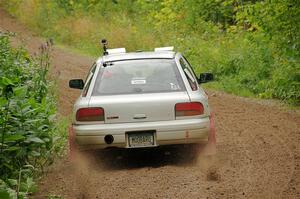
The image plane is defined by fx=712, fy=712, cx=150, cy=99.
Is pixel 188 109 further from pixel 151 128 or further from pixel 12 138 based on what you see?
pixel 12 138

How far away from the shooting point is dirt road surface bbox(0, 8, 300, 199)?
7.39m

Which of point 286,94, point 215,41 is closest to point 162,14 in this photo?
point 215,41

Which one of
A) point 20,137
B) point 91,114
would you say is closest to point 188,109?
point 91,114

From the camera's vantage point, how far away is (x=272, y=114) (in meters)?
13.5

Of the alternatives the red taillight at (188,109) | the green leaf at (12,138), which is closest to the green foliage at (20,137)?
Result: the green leaf at (12,138)

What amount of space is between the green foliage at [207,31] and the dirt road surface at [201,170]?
9.58 ft

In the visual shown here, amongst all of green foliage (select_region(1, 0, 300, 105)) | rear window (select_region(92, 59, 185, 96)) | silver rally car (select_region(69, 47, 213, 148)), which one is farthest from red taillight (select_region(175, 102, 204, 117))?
green foliage (select_region(1, 0, 300, 105))

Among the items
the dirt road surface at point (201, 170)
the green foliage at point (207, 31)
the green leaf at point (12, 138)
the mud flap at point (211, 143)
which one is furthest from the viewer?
the green foliage at point (207, 31)

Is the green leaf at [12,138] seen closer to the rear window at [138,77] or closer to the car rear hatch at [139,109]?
the car rear hatch at [139,109]

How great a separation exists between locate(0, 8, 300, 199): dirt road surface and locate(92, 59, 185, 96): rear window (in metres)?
0.88

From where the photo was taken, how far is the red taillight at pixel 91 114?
27.9 feet

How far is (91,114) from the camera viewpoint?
8.53 meters

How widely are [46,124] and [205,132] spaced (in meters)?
1.92

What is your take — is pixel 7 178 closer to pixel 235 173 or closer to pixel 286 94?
pixel 235 173
